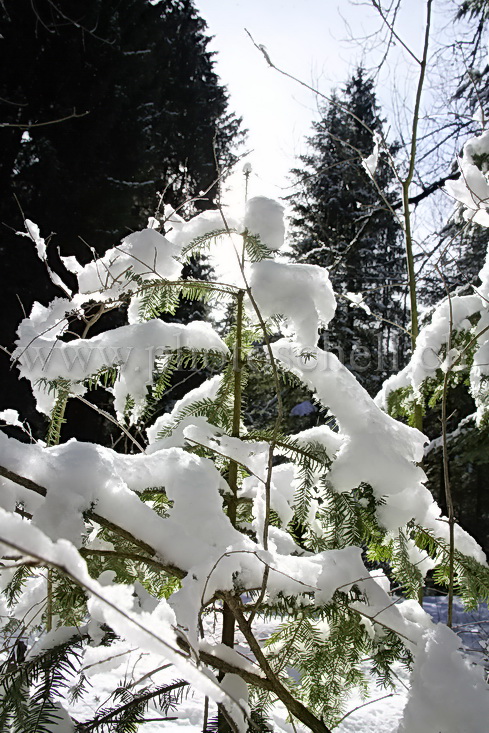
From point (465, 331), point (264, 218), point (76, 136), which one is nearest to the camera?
point (264, 218)

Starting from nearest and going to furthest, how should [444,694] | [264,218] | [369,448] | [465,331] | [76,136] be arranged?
1. [444,694]
2. [369,448]
3. [264,218]
4. [465,331]
5. [76,136]

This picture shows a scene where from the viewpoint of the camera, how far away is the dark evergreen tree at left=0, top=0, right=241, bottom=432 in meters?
8.37

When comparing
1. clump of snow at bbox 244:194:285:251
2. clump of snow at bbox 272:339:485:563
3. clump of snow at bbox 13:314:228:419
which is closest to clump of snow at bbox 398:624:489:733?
clump of snow at bbox 272:339:485:563

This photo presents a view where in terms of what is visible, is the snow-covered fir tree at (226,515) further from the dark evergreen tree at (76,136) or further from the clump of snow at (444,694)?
the dark evergreen tree at (76,136)

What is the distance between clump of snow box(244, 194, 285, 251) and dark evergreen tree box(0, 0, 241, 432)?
7068 millimetres

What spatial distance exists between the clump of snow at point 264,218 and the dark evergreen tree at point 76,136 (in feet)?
23.2

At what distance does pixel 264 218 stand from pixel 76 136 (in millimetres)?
9456

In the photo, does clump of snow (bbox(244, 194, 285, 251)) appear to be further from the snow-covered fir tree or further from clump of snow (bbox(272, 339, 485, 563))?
clump of snow (bbox(272, 339, 485, 563))

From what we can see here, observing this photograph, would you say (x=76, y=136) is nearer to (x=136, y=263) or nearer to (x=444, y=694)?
(x=136, y=263)

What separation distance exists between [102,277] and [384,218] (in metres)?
9.02

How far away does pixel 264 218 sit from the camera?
4.40ft

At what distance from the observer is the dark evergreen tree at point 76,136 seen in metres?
8.37

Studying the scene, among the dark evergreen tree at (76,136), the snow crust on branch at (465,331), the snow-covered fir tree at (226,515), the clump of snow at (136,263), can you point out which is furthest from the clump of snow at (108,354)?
the dark evergreen tree at (76,136)

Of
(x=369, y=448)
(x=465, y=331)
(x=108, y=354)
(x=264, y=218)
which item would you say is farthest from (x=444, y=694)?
(x=465, y=331)
